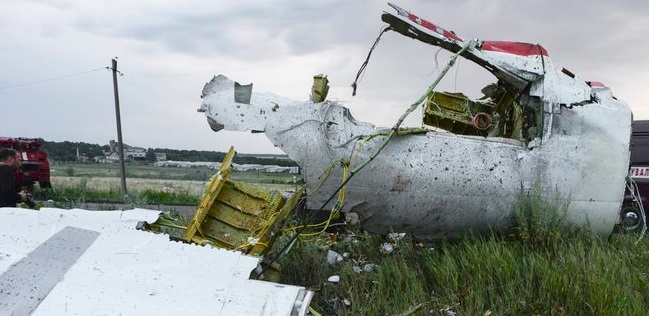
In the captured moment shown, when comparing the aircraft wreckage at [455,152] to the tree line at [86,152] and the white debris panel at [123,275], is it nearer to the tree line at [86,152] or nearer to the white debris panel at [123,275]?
the white debris panel at [123,275]

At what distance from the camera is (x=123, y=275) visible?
12.2 ft

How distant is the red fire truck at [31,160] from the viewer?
46.4ft

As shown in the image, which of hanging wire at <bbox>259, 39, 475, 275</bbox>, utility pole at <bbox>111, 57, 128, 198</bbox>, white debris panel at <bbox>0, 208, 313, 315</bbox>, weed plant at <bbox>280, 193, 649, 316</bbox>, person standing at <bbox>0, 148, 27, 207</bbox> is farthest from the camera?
utility pole at <bbox>111, 57, 128, 198</bbox>

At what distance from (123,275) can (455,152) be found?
112 inches

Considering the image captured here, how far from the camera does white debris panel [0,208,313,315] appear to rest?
135 inches

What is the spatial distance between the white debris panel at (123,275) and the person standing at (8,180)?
3.07 m

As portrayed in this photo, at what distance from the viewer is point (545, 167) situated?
519 cm

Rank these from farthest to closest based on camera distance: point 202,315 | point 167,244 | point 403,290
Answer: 1. point 403,290
2. point 167,244
3. point 202,315

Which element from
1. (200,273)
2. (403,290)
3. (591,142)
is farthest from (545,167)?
(200,273)

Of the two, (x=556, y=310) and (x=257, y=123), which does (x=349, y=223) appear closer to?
(x=257, y=123)

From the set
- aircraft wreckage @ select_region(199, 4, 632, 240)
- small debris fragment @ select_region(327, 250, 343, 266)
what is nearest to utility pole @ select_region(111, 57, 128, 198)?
small debris fragment @ select_region(327, 250, 343, 266)

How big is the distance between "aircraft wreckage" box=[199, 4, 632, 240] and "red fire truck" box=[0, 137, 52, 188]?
1099 cm

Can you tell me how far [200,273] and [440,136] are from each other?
244cm

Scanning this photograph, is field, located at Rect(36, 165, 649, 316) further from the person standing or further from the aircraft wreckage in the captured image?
the person standing
